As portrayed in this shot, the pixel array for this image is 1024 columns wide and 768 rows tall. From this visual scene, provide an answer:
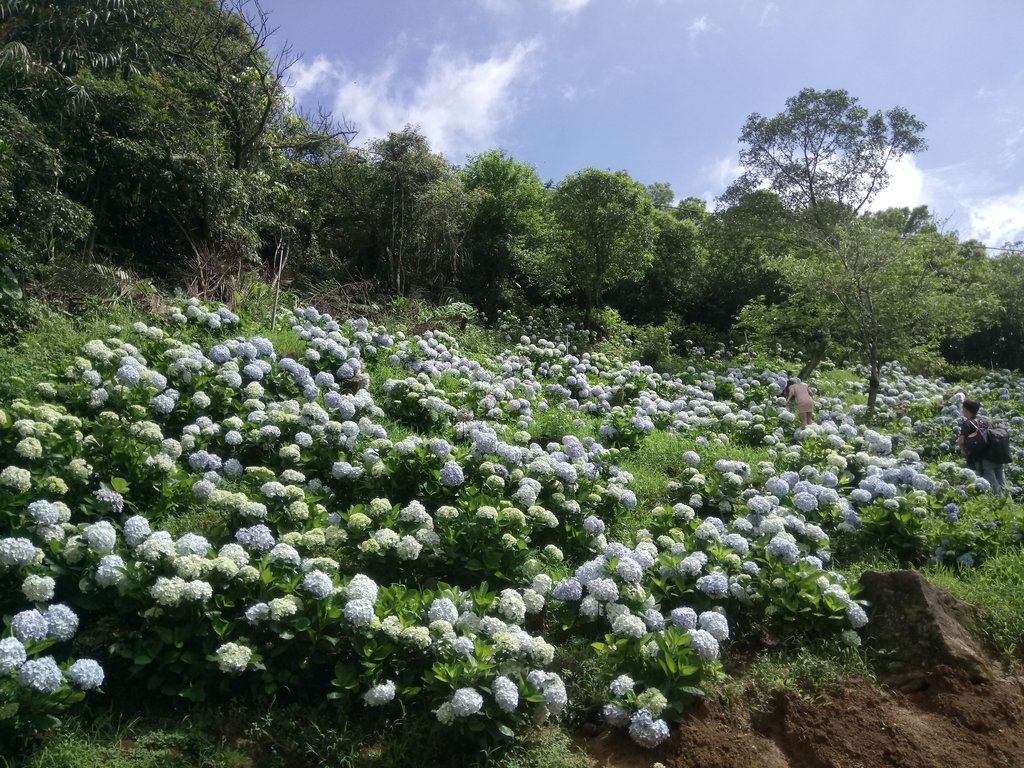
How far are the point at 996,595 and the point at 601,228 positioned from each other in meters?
11.7

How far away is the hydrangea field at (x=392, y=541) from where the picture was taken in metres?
3.34

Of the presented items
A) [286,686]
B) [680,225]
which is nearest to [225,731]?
[286,686]

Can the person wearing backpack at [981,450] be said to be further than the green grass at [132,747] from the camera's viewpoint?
Yes

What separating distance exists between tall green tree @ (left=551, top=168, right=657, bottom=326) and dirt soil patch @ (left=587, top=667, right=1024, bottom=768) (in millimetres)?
12160

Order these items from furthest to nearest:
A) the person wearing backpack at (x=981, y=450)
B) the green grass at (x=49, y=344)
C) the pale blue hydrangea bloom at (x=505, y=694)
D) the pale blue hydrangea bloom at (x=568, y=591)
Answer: the person wearing backpack at (x=981, y=450), the green grass at (x=49, y=344), the pale blue hydrangea bloom at (x=568, y=591), the pale blue hydrangea bloom at (x=505, y=694)

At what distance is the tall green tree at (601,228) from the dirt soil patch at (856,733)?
12.2 meters

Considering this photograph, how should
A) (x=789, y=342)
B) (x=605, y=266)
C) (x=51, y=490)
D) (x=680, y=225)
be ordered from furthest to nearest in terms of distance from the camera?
1. (x=680, y=225)
2. (x=605, y=266)
3. (x=789, y=342)
4. (x=51, y=490)

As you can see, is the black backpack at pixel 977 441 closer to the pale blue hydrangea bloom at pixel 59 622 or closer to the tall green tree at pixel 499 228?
the pale blue hydrangea bloom at pixel 59 622

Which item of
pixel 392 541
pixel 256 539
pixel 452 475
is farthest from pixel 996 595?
pixel 256 539

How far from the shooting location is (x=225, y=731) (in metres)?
3.31

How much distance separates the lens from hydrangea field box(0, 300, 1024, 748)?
334 centimetres

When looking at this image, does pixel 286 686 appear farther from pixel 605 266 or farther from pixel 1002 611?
pixel 605 266

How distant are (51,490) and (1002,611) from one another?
18.2 ft

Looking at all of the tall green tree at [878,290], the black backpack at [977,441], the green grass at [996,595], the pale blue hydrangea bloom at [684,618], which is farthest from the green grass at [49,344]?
the tall green tree at [878,290]
